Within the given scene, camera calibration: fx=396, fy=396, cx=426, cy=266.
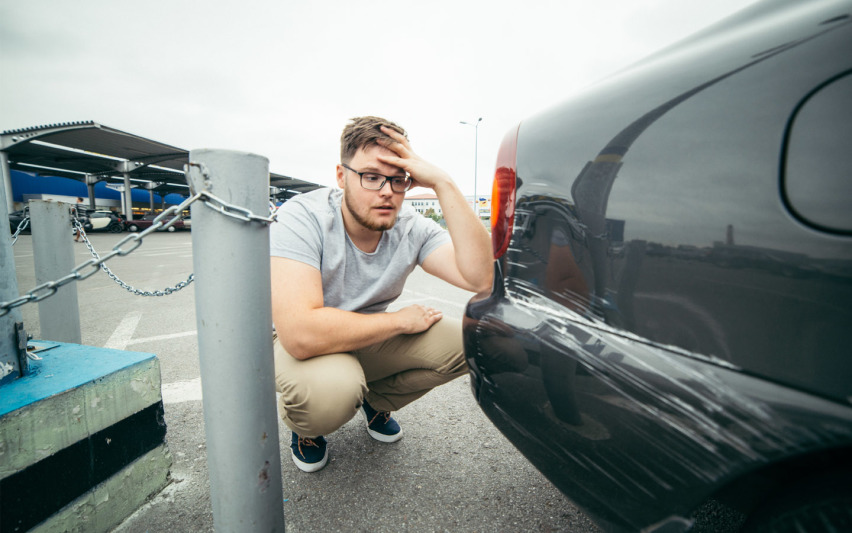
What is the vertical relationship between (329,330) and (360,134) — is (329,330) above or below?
below

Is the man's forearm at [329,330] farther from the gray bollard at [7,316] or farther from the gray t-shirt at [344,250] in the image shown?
the gray bollard at [7,316]

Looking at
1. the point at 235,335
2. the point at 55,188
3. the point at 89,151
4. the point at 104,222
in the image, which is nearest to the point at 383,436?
the point at 235,335

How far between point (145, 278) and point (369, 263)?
5707 mm

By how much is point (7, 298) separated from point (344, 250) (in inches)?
43.7

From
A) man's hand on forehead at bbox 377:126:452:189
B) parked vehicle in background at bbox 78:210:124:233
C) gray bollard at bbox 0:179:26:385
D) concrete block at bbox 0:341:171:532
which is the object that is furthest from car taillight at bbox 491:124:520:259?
parked vehicle in background at bbox 78:210:124:233

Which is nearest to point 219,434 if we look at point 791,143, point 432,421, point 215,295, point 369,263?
point 215,295

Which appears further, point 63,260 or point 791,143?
point 63,260

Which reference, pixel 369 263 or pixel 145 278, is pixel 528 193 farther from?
pixel 145 278

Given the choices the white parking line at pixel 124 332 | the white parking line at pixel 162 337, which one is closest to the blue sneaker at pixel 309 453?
the white parking line at pixel 124 332

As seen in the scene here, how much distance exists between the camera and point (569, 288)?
92 cm

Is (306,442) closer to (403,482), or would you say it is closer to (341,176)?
(403,482)

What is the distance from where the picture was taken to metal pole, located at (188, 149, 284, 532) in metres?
0.86

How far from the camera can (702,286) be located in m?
0.70

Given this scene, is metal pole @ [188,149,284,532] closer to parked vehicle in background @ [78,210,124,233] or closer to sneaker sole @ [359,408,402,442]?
sneaker sole @ [359,408,402,442]
